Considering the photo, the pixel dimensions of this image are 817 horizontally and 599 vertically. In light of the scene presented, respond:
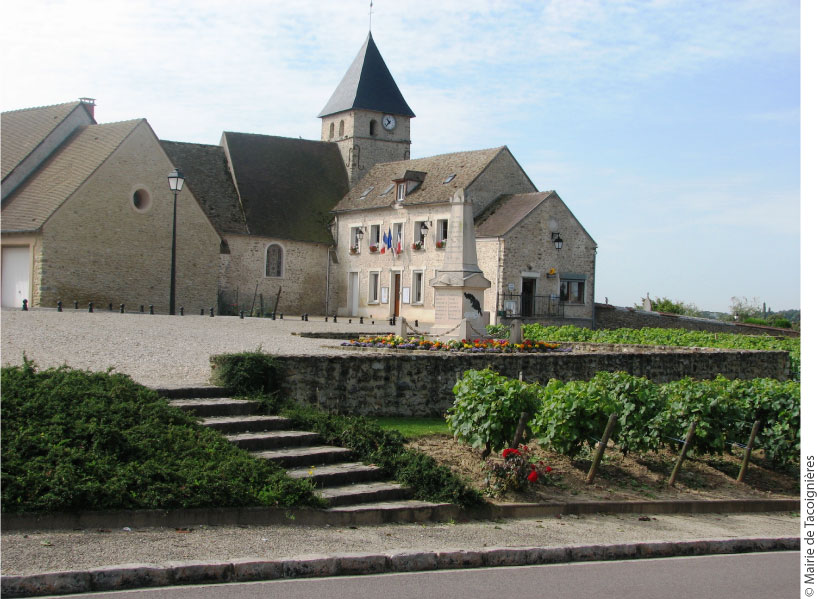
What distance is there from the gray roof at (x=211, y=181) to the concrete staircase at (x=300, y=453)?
3517 cm

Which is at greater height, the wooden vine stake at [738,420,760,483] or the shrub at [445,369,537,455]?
the shrub at [445,369,537,455]

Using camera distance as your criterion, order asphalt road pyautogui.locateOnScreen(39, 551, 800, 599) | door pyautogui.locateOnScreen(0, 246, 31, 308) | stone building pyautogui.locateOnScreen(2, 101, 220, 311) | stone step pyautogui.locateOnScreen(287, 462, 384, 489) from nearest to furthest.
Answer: asphalt road pyautogui.locateOnScreen(39, 551, 800, 599) → stone step pyautogui.locateOnScreen(287, 462, 384, 489) → stone building pyautogui.locateOnScreen(2, 101, 220, 311) → door pyautogui.locateOnScreen(0, 246, 31, 308)

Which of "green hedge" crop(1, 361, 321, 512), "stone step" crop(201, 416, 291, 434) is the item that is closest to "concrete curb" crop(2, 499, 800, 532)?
"green hedge" crop(1, 361, 321, 512)

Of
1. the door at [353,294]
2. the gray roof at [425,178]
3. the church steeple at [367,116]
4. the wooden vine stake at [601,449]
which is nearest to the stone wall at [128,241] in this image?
the gray roof at [425,178]

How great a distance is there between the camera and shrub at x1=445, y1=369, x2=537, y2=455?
1105 centimetres

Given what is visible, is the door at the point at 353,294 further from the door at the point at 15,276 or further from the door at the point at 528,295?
the door at the point at 15,276

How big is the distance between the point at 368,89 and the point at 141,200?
72.0ft

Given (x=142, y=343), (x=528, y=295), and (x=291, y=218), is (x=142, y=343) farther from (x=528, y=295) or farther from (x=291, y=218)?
(x=291, y=218)

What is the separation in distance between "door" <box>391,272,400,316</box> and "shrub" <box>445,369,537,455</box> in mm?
34117

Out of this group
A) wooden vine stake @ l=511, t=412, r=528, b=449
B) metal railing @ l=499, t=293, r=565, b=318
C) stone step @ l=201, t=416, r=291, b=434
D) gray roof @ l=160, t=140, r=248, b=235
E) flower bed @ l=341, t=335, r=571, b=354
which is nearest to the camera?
stone step @ l=201, t=416, r=291, b=434

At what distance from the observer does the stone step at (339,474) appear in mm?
9578

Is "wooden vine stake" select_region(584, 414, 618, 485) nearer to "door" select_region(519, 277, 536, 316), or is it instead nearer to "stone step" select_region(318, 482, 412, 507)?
"stone step" select_region(318, 482, 412, 507)

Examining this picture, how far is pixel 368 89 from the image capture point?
54656 mm

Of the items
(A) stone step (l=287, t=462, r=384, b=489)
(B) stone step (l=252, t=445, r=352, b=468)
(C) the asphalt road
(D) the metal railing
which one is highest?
(D) the metal railing
